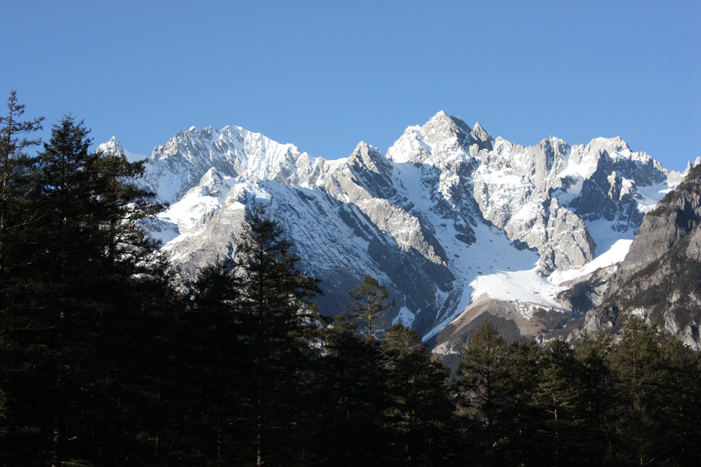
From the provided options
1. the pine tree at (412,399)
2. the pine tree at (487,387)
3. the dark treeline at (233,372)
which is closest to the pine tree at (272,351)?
the dark treeline at (233,372)

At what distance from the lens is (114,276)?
33.3 m

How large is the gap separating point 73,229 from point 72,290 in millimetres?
3041

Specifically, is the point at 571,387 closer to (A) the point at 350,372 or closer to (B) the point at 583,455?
(B) the point at 583,455

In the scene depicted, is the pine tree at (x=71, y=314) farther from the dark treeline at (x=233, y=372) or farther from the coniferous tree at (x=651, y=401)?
the coniferous tree at (x=651, y=401)

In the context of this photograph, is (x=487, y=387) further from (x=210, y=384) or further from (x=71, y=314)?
(x=71, y=314)

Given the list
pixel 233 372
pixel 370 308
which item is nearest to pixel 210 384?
pixel 233 372

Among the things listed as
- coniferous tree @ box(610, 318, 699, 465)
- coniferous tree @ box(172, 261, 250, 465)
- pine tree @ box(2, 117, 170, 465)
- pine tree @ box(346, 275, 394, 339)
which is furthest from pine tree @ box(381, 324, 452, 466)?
pine tree @ box(2, 117, 170, 465)

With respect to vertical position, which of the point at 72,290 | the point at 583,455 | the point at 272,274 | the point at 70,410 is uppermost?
the point at 272,274

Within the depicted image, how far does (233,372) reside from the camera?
37219mm

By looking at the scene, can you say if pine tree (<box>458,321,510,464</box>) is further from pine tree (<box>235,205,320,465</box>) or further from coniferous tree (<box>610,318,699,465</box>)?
pine tree (<box>235,205,320,465</box>)

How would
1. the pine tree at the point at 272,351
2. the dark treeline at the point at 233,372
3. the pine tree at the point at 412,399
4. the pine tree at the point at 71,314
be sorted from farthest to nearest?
the pine tree at the point at 412,399
the pine tree at the point at 272,351
the dark treeline at the point at 233,372
the pine tree at the point at 71,314

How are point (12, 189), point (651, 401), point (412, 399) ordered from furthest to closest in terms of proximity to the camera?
point (651, 401) → point (412, 399) → point (12, 189)

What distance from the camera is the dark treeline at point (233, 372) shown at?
29266 mm

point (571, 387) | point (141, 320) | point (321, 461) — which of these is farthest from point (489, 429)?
point (141, 320)
